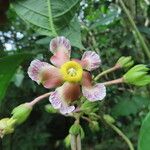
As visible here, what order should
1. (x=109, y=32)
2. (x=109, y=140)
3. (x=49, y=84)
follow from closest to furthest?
(x=49, y=84)
(x=109, y=32)
(x=109, y=140)

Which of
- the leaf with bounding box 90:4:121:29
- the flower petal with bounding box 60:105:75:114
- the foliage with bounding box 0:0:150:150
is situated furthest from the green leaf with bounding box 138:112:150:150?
the leaf with bounding box 90:4:121:29

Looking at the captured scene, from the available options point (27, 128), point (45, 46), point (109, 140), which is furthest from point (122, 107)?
point (27, 128)

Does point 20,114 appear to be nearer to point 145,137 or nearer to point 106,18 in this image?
point 145,137

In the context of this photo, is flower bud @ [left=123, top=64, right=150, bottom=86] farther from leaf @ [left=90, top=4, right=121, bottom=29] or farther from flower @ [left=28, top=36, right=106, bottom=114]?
leaf @ [left=90, top=4, right=121, bottom=29]

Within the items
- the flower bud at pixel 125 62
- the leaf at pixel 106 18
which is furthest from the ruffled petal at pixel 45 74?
the leaf at pixel 106 18

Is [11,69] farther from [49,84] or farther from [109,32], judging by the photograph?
[109,32]
